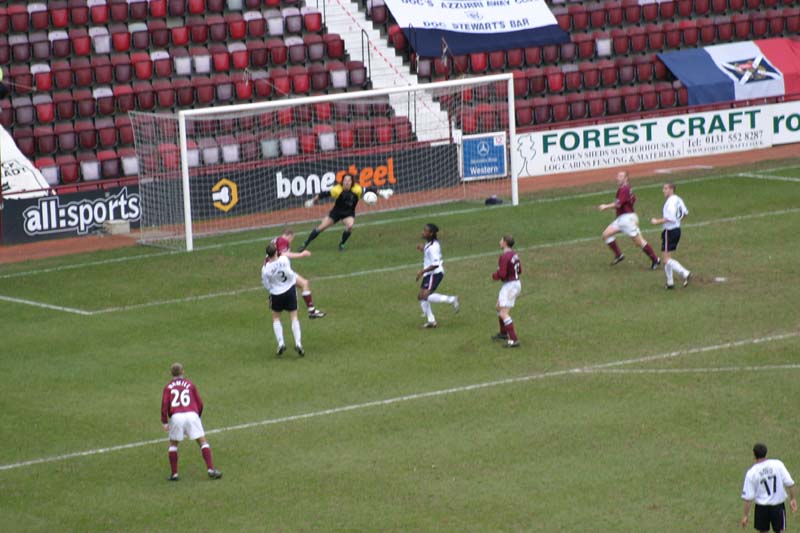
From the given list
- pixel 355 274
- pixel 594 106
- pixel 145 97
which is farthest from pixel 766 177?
pixel 145 97

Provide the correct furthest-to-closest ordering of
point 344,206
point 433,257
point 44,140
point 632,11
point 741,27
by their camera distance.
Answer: point 741,27, point 632,11, point 44,140, point 344,206, point 433,257

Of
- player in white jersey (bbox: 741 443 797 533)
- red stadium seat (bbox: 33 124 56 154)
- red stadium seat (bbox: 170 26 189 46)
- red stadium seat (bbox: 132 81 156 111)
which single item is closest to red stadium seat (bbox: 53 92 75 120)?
red stadium seat (bbox: 33 124 56 154)

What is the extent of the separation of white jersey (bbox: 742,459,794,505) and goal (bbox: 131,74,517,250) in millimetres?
21158

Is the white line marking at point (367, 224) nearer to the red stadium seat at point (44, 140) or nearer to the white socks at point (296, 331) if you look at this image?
the red stadium seat at point (44, 140)

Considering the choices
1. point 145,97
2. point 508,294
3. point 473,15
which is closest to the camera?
point 508,294

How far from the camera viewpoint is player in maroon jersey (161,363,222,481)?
19.0 metres

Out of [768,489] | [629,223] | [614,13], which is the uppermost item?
[614,13]

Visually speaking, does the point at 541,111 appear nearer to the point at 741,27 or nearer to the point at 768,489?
the point at 741,27

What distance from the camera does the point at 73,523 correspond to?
17.8m

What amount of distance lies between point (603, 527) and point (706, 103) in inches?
1308

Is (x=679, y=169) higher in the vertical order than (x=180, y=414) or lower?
higher

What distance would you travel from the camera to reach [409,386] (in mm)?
23141

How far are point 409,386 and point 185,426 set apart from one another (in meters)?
Answer: 5.05

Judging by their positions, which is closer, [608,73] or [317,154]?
[317,154]
